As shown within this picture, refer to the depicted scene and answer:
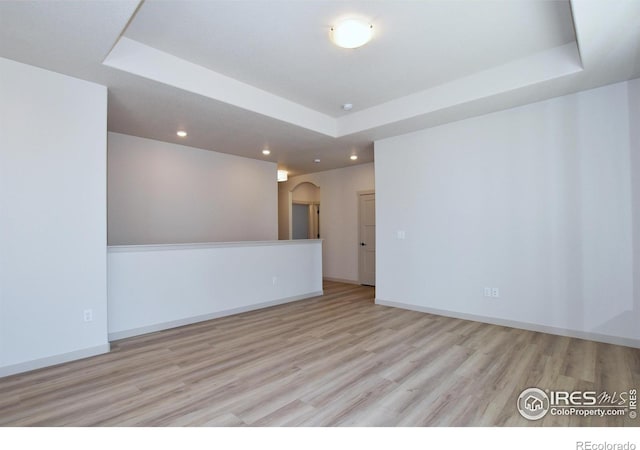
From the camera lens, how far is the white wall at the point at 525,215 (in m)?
3.28

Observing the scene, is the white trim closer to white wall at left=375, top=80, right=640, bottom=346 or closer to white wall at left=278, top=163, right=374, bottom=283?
white wall at left=375, top=80, right=640, bottom=346

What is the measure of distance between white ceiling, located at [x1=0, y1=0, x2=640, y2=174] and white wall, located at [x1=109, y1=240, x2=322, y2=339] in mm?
1818

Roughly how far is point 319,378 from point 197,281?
2.45m

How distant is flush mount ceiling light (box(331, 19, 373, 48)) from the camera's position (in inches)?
102

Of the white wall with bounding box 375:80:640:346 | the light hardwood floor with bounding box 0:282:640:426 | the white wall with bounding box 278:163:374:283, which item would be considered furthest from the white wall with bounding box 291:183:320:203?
the light hardwood floor with bounding box 0:282:640:426

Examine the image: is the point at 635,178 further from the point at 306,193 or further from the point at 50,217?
the point at 306,193

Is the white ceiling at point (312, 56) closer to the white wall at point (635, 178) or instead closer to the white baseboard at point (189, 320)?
the white wall at point (635, 178)

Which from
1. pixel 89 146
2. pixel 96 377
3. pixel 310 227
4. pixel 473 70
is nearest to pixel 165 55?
pixel 89 146

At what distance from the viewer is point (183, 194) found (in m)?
5.67

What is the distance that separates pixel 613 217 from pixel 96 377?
5.20 meters

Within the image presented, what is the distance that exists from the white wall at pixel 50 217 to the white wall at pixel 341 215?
504 cm

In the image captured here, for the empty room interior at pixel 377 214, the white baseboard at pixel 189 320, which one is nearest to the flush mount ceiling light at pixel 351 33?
the empty room interior at pixel 377 214

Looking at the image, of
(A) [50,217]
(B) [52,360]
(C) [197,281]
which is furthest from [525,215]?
(B) [52,360]

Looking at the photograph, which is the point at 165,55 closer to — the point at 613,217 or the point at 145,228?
the point at 145,228
